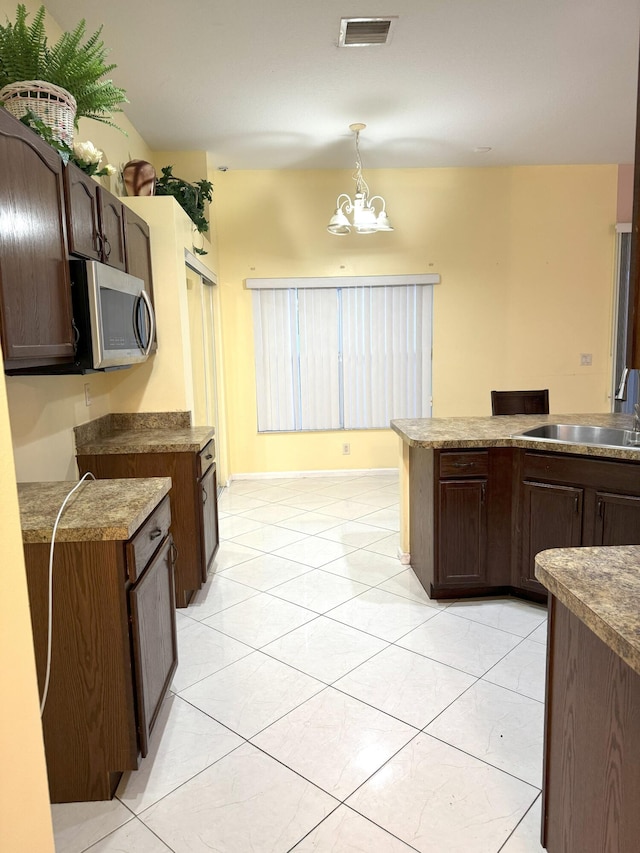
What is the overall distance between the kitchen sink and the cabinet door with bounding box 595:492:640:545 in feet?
1.38

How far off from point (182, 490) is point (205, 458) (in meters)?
0.27

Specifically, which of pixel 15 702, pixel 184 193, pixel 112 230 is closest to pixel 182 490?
pixel 112 230

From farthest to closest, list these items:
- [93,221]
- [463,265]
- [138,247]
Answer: [463,265] < [138,247] < [93,221]

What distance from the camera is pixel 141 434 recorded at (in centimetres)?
321

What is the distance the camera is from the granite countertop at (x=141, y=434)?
2820 millimetres

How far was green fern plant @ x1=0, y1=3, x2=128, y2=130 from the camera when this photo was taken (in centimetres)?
181

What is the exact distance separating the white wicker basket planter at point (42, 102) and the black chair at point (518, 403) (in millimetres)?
2791

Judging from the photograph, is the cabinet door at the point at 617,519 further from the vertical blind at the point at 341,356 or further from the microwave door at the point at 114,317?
the vertical blind at the point at 341,356

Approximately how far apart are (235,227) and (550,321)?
315 centimetres

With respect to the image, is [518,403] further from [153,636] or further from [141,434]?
[153,636]

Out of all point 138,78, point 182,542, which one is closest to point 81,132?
point 138,78

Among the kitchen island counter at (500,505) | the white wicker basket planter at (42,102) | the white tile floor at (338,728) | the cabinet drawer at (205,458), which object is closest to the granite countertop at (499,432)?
the kitchen island counter at (500,505)

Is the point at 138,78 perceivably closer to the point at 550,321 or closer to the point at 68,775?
the point at 68,775

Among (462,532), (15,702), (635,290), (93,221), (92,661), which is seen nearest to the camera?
(15,702)
